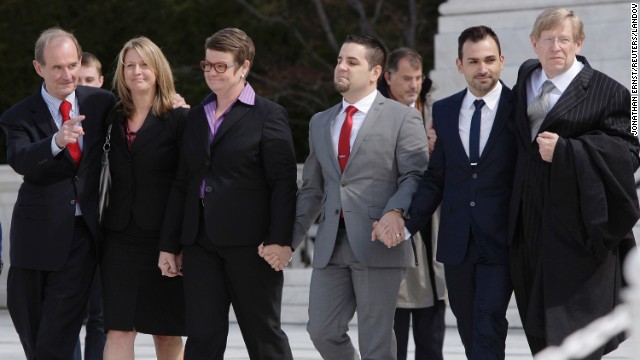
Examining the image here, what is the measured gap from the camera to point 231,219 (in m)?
6.19

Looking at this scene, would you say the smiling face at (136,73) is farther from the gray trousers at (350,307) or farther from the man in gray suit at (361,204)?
the gray trousers at (350,307)

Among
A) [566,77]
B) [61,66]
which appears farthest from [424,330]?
[61,66]

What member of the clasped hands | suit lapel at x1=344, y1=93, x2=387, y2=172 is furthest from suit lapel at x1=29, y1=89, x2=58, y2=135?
the clasped hands

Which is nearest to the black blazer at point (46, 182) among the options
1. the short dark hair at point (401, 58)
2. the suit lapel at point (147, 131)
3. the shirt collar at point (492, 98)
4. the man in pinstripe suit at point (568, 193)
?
the suit lapel at point (147, 131)

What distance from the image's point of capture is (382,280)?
6172mm

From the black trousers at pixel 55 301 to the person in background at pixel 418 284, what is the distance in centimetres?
187

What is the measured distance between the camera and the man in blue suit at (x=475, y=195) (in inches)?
233

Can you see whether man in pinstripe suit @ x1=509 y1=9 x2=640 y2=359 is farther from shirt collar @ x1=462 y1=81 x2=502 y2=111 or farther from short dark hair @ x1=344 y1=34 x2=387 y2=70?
short dark hair @ x1=344 y1=34 x2=387 y2=70

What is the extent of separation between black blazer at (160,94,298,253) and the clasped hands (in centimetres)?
48

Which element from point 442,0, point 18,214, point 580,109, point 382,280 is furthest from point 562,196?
point 442,0

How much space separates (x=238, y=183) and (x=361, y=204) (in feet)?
2.07

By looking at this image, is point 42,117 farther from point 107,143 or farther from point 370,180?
point 370,180

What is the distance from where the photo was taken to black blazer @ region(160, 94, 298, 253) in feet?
20.3

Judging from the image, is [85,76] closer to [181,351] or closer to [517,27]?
[181,351]
